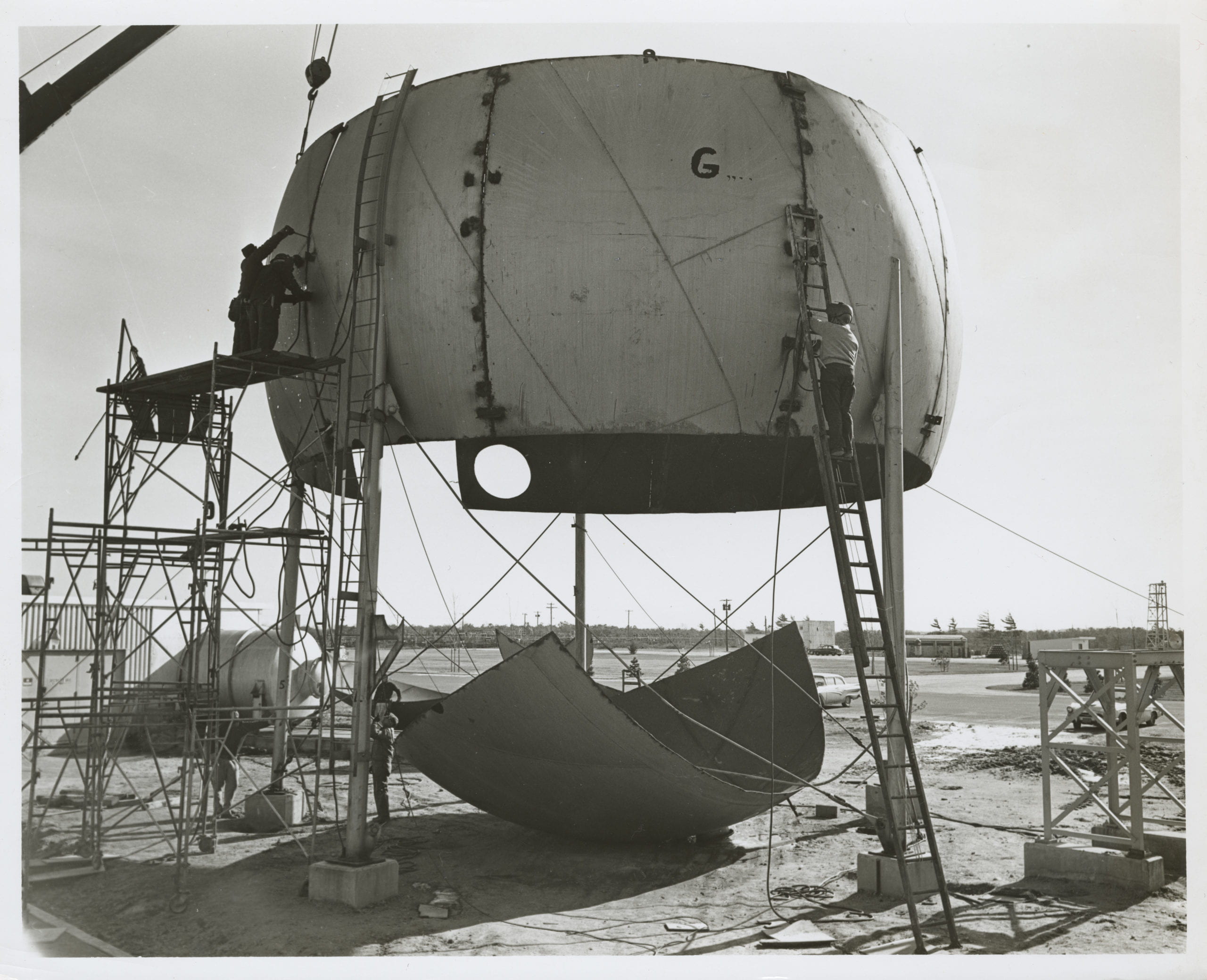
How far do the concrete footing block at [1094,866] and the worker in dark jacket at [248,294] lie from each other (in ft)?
37.7

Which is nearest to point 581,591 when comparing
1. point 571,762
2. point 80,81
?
point 571,762

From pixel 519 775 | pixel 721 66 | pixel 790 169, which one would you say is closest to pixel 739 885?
pixel 519 775

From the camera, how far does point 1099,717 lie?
12.9m

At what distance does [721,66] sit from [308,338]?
6284 mm

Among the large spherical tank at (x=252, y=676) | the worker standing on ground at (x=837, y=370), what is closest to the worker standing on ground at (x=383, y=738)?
the worker standing on ground at (x=837, y=370)

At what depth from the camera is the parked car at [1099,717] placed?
13.3 m

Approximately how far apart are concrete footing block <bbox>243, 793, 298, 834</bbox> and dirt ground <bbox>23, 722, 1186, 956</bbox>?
0.29 m

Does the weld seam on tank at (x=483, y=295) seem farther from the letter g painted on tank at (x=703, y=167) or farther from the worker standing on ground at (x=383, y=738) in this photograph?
the worker standing on ground at (x=383, y=738)

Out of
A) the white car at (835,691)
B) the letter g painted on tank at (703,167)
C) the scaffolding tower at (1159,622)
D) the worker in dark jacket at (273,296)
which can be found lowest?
the white car at (835,691)

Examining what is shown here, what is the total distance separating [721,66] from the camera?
13523mm

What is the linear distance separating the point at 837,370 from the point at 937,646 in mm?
93885

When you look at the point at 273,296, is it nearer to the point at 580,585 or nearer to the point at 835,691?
the point at 580,585

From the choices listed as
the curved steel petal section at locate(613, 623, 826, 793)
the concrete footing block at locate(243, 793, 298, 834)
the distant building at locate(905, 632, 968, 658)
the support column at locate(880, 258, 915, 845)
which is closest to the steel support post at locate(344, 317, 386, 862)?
the concrete footing block at locate(243, 793, 298, 834)

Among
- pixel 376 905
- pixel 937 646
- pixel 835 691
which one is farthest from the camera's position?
pixel 937 646
